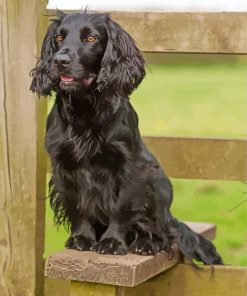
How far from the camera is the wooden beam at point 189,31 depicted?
3.23 m

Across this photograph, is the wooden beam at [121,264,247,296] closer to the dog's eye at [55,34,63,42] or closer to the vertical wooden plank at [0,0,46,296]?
the vertical wooden plank at [0,0,46,296]

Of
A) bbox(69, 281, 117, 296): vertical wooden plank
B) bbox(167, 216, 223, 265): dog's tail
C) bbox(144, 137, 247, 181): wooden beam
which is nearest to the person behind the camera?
bbox(69, 281, 117, 296): vertical wooden plank

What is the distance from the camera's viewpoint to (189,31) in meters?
3.27

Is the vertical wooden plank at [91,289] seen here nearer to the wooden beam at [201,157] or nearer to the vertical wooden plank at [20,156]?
the vertical wooden plank at [20,156]

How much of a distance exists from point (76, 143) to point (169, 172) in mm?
681

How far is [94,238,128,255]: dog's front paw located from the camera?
9.32 feet

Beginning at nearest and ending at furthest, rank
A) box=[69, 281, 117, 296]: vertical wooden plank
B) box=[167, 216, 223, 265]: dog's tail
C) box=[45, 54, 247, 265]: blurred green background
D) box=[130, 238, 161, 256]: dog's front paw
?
1. box=[69, 281, 117, 296]: vertical wooden plank
2. box=[130, 238, 161, 256]: dog's front paw
3. box=[167, 216, 223, 265]: dog's tail
4. box=[45, 54, 247, 265]: blurred green background

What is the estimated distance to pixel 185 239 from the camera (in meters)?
3.22

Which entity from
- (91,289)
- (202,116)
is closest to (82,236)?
(91,289)

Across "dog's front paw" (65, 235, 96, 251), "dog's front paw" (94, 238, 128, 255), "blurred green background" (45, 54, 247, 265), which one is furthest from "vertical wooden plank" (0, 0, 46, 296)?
"blurred green background" (45, 54, 247, 265)

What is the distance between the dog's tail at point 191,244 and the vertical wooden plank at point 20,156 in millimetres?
529

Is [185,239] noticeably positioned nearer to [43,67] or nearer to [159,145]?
[159,145]

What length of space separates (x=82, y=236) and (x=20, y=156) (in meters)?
0.51

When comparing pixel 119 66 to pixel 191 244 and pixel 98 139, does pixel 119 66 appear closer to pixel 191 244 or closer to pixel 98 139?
pixel 98 139
